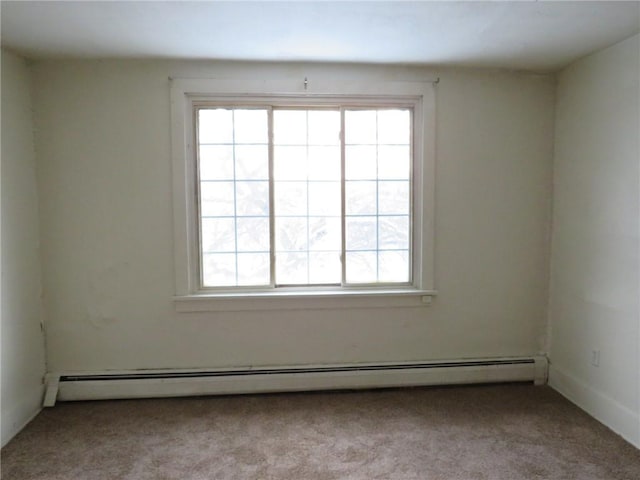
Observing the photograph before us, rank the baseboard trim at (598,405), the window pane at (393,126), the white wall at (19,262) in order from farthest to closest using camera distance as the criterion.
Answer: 1. the window pane at (393,126)
2. the white wall at (19,262)
3. the baseboard trim at (598,405)

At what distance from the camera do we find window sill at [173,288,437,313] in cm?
284

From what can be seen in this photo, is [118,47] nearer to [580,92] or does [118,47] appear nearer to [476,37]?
[476,37]

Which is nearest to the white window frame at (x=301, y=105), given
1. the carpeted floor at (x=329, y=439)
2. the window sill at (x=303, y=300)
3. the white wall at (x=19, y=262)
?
the window sill at (x=303, y=300)

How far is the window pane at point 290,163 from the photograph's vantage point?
2.90m

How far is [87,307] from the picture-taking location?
2.81m

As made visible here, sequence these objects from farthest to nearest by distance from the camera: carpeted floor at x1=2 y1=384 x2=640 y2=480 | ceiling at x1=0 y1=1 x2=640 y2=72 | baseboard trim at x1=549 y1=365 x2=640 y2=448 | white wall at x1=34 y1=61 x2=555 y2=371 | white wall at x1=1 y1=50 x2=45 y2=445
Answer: white wall at x1=34 y1=61 x2=555 y2=371 < white wall at x1=1 y1=50 x2=45 y2=445 < baseboard trim at x1=549 y1=365 x2=640 y2=448 < carpeted floor at x1=2 y1=384 x2=640 y2=480 < ceiling at x1=0 y1=1 x2=640 y2=72

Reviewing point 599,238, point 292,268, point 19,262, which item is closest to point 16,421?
point 19,262

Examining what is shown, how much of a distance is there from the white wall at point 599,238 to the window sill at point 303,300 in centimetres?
96

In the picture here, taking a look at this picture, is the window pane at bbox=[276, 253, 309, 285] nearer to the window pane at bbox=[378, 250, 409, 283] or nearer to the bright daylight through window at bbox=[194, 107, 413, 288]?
the bright daylight through window at bbox=[194, 107, 413, 288]

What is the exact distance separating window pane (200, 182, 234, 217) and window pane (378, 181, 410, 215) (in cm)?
109

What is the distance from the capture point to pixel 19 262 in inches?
101

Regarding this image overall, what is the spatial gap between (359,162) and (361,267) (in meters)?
0.78

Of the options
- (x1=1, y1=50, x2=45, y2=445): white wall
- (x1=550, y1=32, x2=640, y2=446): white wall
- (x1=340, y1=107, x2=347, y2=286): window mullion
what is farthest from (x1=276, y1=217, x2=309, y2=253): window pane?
(x1=550, y1=32, x2=640, y2=446): white wall

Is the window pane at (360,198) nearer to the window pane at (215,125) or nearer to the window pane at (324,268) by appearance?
the window pane at (324,268)
